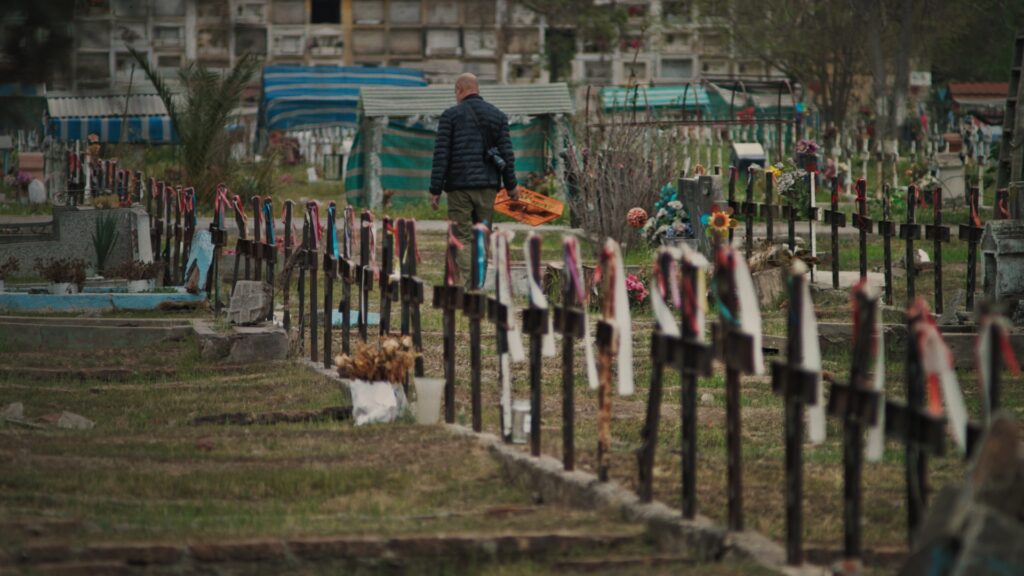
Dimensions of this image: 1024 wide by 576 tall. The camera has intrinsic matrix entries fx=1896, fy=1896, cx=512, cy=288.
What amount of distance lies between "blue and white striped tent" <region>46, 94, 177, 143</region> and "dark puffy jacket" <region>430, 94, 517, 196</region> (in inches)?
1257

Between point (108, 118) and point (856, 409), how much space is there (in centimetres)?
4326

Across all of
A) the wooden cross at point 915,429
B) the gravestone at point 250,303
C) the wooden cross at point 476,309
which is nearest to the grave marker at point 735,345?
the wooden cross at point 915,429

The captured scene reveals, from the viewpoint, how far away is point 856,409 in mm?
6965

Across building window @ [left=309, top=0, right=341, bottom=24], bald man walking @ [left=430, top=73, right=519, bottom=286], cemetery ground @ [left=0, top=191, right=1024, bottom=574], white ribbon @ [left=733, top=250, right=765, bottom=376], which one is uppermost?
building window @ [left=309, top=0, right=341, bottom=24]

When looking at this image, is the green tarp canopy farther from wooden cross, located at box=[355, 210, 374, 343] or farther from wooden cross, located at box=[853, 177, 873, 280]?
wooden cross, located at box=[355, 210, 374, 343]

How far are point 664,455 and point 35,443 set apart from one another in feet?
11.1

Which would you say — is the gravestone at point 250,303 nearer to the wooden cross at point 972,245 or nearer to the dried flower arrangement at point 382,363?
the dried flower arrangement at point 382,363

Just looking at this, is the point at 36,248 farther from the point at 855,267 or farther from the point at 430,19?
the point at 430,19

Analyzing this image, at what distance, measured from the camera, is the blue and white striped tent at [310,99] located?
53.6m

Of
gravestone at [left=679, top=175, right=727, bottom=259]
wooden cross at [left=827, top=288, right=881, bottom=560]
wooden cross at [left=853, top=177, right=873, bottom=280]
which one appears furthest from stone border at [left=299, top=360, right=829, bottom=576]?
gravestone at [left=679, top=175, right=727, bottom=259]

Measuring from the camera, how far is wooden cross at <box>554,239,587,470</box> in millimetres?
8891

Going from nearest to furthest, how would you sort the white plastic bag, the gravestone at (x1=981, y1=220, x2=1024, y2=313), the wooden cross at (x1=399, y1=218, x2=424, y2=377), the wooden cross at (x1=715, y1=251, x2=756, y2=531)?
the wooden cross at (x1=715, y1=251, x2=756, y2=531) → the white plastic bag → the wooden cross at (x1=399, y1=218, x2=424, y2=377) → the gravestone at (x1=981, y1=220, x2=1024, y2=313)

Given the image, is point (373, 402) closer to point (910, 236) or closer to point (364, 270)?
point (364, 270)

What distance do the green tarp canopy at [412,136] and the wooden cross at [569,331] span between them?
24699 millimetres
